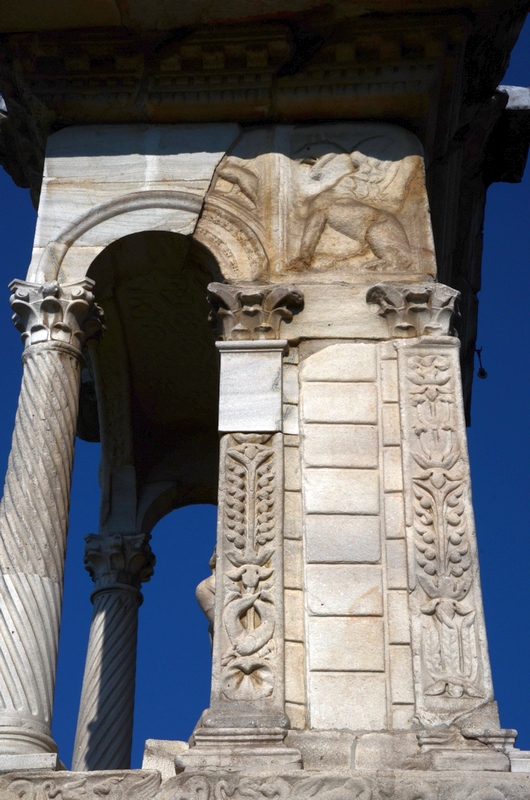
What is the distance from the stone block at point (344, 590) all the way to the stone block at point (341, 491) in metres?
0.48

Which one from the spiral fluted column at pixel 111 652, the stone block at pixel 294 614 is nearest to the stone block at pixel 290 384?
the stone block at pixel 294 614

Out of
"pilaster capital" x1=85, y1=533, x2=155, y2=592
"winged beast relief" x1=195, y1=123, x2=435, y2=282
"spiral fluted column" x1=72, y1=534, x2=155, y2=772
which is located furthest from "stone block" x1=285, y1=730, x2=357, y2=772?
"pilaster capital" x1=85, y1=533, x2=155, y2=592

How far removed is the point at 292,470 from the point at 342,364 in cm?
105

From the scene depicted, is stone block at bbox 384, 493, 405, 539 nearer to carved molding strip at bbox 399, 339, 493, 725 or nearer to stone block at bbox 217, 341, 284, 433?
carved molding strip at bbox 399, 339, 493, 725

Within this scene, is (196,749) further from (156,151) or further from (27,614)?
(156,151)

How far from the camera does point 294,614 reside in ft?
32.3

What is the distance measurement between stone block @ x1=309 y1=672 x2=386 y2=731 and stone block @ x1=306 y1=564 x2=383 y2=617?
0.48 metres

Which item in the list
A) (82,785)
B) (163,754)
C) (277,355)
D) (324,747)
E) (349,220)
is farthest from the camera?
(349,220)

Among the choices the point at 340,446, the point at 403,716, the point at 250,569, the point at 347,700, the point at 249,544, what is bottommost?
the point at 403,716

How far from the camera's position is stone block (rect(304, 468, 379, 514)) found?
33.8 feet

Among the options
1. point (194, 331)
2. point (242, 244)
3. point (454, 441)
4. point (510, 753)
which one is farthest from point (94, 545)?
point (510, 753)

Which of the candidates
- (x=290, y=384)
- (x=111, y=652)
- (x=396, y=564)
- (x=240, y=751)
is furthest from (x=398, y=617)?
(x=111, y=652)

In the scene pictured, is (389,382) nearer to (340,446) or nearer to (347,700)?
(340,446)

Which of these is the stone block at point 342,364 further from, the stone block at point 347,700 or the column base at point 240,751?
A: the column base at point 240,751
